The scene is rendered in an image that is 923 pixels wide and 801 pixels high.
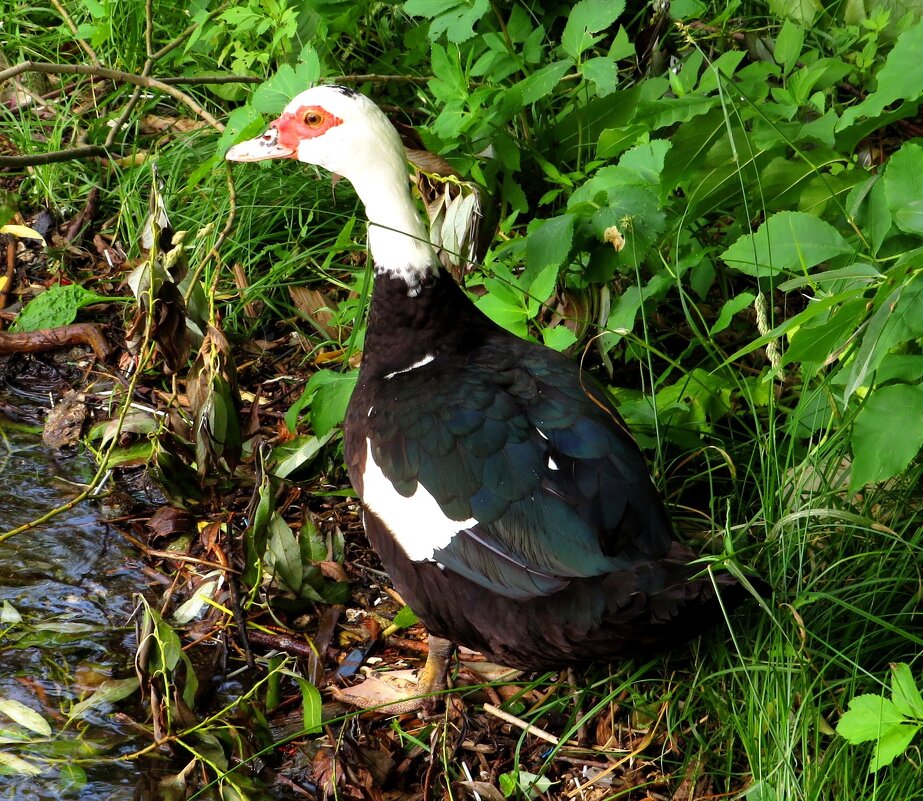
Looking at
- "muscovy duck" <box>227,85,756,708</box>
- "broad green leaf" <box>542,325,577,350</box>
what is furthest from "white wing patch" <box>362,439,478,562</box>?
"broad green leaf" <box>542,325,577,350</box>

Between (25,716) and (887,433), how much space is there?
189cm

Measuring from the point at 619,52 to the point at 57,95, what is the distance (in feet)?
8.64

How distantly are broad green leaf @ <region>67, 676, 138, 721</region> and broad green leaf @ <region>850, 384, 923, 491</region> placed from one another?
1.66 m

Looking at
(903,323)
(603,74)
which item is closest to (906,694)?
(903,323)

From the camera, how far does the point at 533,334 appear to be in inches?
125

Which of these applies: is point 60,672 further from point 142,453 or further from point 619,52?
point 619,52

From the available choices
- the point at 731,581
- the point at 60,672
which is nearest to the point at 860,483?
the point at 731,581

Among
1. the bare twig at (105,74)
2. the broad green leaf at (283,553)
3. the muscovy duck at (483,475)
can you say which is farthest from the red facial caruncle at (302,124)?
the broad green leaf at (283,553)

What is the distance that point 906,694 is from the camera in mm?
1878

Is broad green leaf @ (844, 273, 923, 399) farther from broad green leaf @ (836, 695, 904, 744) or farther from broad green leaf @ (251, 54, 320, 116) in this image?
broad green leaf @ (251, 54, 320, 116)

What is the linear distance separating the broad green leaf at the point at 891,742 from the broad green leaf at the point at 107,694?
1.62 meters

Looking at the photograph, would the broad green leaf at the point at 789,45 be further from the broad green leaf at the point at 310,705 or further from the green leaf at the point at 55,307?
the green leaf at the point at 55,307

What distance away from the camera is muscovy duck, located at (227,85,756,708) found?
223 centimetres

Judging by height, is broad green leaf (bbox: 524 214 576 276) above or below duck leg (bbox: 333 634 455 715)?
above
